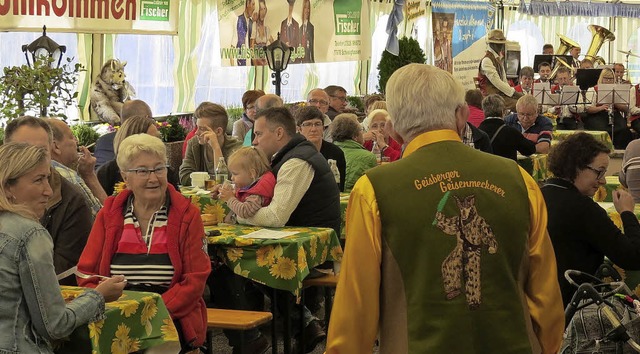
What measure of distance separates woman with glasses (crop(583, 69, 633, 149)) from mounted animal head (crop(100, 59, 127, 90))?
850 centimetres

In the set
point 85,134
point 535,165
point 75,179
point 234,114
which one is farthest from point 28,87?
point 234,114

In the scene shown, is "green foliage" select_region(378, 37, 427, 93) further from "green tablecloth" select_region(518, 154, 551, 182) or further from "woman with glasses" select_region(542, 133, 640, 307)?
"woman with glasses" select_region(542, 133, 640, 307)

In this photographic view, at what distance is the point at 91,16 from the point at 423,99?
A: 27.9ft

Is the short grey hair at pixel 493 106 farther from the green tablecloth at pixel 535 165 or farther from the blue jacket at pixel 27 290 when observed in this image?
the blue jacket at pixel 27 290

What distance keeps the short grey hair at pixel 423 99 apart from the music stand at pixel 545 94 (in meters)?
14.6

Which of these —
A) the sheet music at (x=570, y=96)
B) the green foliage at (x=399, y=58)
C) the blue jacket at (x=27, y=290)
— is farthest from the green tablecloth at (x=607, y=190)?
the green foliage at (x=399, y=58)

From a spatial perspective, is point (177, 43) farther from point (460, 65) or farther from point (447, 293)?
point (447, 293)

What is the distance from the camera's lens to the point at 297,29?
15.4 m

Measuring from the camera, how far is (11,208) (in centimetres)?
347

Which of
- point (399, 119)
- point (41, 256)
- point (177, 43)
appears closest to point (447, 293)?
point (399, 119)

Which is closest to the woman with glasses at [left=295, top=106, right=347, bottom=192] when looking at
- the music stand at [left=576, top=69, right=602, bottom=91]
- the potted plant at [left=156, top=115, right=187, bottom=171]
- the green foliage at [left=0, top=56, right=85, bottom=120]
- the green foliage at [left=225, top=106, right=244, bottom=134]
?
the green foliage at [left=0, top=56, right=85, bottom=120]

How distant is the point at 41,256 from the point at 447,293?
1.36m

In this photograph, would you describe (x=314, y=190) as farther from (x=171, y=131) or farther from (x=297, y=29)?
(x=297, y=29)

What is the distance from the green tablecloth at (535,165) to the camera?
37.1 feet
